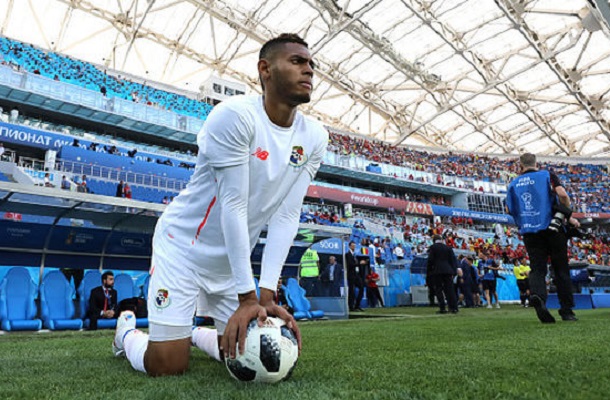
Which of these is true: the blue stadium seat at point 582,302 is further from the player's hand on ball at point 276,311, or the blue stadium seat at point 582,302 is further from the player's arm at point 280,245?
the player's hand on ball at point 276,311

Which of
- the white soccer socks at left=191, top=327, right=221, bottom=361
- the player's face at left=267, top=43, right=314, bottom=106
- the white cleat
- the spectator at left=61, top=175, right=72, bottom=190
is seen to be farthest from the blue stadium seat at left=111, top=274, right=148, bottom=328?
the spectator at left=61, top=175, right=72, bottom=190

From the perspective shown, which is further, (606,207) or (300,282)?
(606,207)

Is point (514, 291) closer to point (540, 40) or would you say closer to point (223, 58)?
point (540, 40)

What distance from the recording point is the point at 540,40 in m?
30.7

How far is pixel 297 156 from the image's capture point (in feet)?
7.73

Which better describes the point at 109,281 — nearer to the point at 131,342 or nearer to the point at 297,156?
the point at 131,342

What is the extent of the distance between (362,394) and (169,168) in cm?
2618

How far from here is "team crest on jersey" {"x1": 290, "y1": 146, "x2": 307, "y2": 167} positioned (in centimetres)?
234

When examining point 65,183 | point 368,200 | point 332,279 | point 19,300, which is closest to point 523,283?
point 332,279

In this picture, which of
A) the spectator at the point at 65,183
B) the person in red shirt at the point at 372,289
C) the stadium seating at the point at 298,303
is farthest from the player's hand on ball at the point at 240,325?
the spectator at the point at 65,183

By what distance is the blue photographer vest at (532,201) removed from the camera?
16.2 ft

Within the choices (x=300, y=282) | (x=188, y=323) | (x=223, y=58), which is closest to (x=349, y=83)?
(x=223, y=58)

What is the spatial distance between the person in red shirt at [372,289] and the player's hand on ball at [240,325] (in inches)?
474

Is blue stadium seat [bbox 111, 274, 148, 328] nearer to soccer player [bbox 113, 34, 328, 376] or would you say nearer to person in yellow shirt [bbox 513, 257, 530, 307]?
soccer player [bbox 113, 34, 328, 376]
